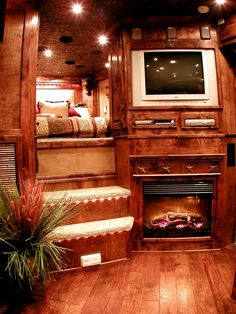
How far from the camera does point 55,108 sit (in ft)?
20.0

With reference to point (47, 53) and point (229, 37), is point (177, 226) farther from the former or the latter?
point (47, 53)

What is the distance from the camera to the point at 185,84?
313cm

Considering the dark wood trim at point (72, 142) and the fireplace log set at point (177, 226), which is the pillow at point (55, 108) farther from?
the fireplace log set at point (177, 226)

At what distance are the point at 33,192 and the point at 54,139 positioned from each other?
1.16 meters

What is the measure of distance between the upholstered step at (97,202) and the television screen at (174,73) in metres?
1.15

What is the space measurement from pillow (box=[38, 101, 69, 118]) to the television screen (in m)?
3.29

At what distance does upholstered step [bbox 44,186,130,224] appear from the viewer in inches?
112

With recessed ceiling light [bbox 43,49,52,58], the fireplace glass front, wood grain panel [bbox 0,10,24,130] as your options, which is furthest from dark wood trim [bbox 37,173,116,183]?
recessed ceiling light [bbox 43,49,52,58]

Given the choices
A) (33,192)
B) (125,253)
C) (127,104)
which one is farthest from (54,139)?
(125,253)

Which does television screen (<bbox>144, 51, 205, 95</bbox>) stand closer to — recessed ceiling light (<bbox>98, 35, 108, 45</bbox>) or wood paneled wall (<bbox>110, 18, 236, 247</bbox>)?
wood paneled wall (<bbox>110, 18, 236, 247</bbox>)

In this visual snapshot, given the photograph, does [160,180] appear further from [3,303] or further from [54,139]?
[3,303]

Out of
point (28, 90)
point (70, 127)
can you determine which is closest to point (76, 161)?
point (70, 127)

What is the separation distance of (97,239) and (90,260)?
199mm

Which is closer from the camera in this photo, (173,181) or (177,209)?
(173,181)
